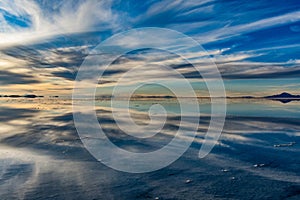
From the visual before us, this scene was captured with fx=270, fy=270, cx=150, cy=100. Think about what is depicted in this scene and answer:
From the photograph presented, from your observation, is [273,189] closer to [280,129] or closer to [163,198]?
[163,198]

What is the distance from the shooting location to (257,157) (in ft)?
29.0

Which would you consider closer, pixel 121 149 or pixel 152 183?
pixel 152 183

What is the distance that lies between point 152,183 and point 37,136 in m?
8.86

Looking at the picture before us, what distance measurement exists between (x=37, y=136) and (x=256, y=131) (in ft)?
36.6

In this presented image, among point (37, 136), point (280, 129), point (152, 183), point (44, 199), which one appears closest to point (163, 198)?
point (152, 183)

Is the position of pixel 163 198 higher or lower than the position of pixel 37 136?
lower

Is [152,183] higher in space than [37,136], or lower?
lower

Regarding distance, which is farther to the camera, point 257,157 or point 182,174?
point 257,157

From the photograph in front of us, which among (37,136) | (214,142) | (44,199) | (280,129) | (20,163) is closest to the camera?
(44,199)

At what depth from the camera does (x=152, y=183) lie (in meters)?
6.52

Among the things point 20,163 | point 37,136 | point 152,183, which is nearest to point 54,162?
A: point 20,163

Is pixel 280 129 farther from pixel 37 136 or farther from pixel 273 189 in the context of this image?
pixel 37 136

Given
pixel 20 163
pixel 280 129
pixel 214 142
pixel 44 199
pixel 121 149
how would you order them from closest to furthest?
pixel 44 199 → pixel 20 163 → pixel 121 149 → pixel 214 142 → pixel 280 129

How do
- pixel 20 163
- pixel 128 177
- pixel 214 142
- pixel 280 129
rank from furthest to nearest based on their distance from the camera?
pixel 280 129 < pixel 214 142 < pixel 20 163 < pixel 128 177
